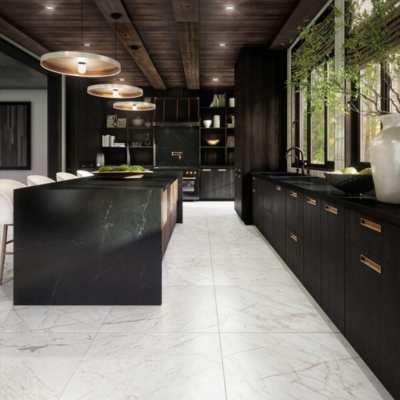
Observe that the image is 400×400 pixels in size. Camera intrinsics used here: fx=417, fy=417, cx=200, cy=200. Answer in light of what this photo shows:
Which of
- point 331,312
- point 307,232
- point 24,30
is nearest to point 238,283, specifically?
point 307,232

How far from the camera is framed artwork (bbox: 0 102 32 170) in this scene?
10.9m

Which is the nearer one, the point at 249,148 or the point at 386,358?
the point at 386,358

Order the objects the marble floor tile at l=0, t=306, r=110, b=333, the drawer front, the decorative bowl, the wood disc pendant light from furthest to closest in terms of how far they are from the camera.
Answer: the decorative bowl < the wood disc pendant light < the marble floor tile at l=0, t=306, r=110, b=333 < the drawer front

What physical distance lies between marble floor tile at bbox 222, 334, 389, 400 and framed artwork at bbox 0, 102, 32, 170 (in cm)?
996

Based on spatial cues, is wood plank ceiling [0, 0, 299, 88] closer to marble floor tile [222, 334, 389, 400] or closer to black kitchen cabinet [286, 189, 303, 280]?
black kitchen cabinet [286, 189, 303, 280]

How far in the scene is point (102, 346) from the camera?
227 cm

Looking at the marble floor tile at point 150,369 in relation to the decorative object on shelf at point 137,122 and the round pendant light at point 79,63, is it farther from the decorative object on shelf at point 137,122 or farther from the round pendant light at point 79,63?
the decorative object on shelf at point 137,122

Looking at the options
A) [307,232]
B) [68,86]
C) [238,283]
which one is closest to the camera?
[307,232]

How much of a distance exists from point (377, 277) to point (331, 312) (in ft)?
2.71

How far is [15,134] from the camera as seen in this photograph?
10.9 meters

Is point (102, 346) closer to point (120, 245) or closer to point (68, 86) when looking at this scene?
point (120, 245)

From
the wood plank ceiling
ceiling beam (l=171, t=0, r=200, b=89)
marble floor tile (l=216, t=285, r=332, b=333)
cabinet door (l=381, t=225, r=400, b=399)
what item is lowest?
marble floor tile (l=216, t=285, r=332, b=333)

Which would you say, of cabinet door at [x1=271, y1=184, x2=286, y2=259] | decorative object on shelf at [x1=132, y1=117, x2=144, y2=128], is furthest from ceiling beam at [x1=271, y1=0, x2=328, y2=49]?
decorative object on shelf at [x1=132, y1=117, x2=144, y2=128]

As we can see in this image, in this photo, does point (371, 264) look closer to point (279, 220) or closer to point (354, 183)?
point (354, 183)
